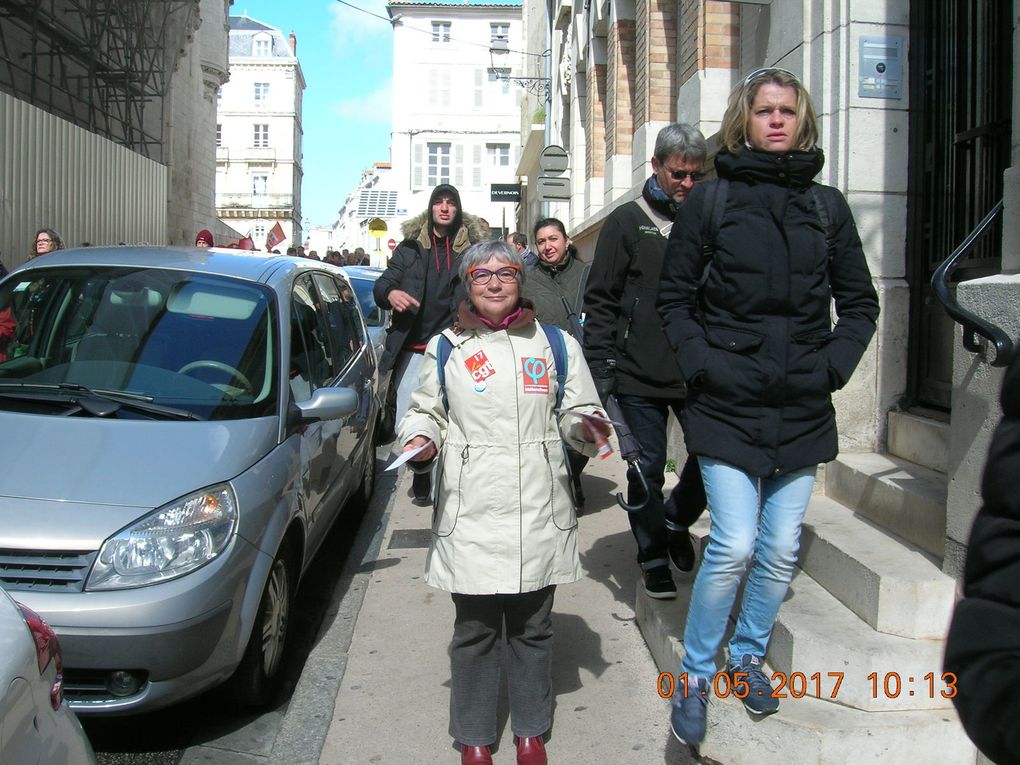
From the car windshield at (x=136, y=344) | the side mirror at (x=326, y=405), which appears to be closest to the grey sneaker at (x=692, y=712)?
the side mirror at (x=326, y=405)

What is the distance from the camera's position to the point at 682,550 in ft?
14.1

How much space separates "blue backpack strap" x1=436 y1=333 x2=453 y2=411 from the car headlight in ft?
3.11

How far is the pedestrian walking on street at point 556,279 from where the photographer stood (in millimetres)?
5644

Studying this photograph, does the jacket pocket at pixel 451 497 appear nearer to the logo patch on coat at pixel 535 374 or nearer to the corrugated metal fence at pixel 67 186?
the logo patch on coat at pixel 535 374

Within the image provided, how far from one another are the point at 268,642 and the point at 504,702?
951 mm

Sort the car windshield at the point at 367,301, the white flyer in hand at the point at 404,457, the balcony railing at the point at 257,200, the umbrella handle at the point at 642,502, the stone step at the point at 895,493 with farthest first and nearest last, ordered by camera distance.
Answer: the balcony railing at the point at 257,200
the car windshield at the point at 367,301
the umbrella handle at the point at 642,502
the stone step at the point at 895,493
the white flyer in hand at the point at 404,457

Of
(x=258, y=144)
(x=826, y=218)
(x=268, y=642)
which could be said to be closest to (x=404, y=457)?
(x=268, y=642)

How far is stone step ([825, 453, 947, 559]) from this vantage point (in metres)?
3.53

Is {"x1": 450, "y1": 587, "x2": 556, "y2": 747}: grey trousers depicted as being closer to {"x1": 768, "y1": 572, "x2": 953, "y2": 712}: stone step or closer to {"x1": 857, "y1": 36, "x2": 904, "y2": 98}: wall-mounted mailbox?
{"x1": 768, "y1": 572, "x2": 953, "y2": 712}: stone step

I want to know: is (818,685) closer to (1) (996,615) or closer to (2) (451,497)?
(2) (451,497)

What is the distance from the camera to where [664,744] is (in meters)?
3.31

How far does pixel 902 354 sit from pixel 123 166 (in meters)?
15.9

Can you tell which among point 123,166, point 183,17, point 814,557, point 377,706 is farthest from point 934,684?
point 183,17

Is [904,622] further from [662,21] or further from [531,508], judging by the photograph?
[662,21]
